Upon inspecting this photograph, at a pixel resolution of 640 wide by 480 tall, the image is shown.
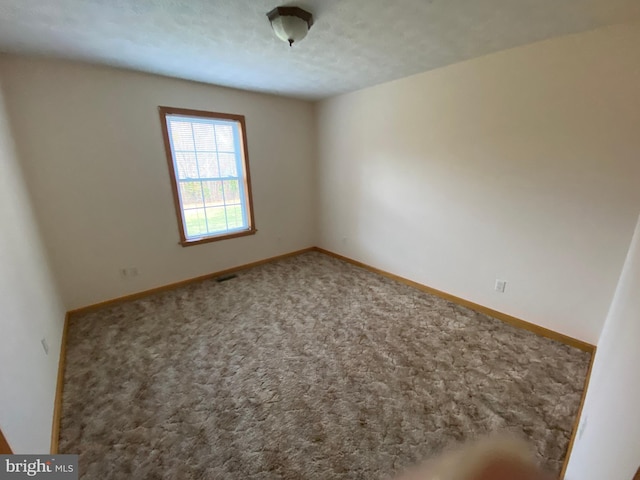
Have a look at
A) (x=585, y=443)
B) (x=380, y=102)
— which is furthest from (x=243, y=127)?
(x=585, y=443)

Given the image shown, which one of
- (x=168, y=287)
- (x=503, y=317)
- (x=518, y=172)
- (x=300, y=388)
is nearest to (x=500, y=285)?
(x=503, y=317)

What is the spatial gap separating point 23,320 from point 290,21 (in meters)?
2.36

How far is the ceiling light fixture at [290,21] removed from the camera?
164 centimetres

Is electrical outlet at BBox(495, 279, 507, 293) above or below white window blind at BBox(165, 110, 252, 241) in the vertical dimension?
below

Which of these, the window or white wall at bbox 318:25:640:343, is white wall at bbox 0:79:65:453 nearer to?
the window

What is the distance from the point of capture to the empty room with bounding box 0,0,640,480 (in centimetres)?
142

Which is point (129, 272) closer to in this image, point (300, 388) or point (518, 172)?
point (300, 388)

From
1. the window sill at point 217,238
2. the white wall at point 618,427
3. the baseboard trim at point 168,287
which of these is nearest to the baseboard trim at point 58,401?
the baseboard trim at point 168,287

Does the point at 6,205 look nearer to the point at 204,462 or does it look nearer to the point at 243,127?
the point at 204,462

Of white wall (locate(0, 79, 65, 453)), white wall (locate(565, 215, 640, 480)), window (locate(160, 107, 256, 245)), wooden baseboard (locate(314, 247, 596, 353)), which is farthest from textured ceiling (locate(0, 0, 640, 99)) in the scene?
wooden baseboard (locate(314, 247, 596, 353))

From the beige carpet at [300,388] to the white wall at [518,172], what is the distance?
0.51m

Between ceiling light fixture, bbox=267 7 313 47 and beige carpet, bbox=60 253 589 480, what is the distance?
2290 millimetres

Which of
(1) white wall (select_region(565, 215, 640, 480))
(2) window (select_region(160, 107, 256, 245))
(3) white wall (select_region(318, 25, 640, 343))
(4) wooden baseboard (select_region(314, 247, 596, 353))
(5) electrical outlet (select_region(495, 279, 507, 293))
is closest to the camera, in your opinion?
(1) white wall (select_region(565, 215, 640, 480))

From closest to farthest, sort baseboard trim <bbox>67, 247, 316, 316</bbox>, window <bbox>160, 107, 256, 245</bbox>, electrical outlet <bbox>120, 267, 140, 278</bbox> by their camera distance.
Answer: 1. baseboard trim <bbox>67, 247, 316, 316</bbox>
2. electrical outlet <bbox>120, 267, 140, 278</bbox>
3. window <bbox>160, 107, 256, 245</bbox>
